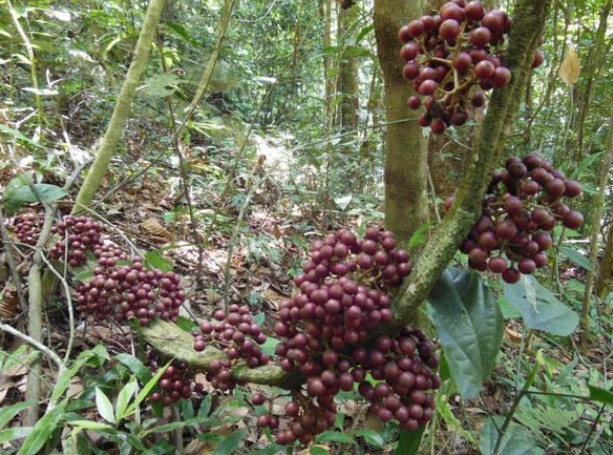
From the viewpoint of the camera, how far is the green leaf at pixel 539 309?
106 centimetres

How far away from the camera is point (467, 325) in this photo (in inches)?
36.2

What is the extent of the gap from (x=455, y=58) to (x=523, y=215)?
302mm

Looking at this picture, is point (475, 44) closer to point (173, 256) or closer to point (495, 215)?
point (495, 215)

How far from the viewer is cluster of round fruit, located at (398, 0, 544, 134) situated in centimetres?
74

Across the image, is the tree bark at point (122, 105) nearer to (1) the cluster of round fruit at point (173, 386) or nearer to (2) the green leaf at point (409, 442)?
(1) the cluster of round fruit at point (173, 386)

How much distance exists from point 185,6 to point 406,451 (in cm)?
737

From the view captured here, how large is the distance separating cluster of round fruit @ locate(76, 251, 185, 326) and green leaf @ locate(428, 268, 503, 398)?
1012mm

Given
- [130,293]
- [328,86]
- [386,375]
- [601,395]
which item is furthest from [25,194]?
[328,86]

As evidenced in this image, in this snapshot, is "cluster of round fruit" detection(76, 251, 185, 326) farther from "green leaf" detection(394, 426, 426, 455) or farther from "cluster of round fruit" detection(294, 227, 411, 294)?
"green leaf" detection(394, 426, 426, 455)

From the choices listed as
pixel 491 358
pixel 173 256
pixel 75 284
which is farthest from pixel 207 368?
pixel 173 256

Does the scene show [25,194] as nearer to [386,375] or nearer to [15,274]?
[15,274]

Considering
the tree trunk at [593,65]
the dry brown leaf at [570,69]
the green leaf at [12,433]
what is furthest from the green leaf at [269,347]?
the tree trunk at [593,65]

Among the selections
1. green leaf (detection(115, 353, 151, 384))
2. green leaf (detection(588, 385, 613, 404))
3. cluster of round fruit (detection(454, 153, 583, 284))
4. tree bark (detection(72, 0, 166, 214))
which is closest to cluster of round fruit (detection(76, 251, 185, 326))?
green leaf (detection(115, 353, 151, 384))

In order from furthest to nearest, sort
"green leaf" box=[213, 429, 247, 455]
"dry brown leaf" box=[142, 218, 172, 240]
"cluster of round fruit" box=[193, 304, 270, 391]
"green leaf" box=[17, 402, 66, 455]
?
"dry brown leaf" box=[142, 218, 172, 240] → "green leaf" box=[213, 429, 247, 455] → "cluster of round fruit" box=[193, 304, 270, 391] → "green leaf" box=[17, 402, 66, 455]
